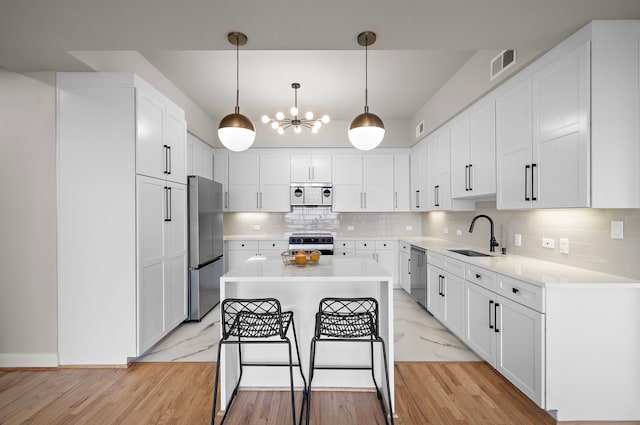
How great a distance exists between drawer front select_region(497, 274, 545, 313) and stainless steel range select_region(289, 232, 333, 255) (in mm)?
3031

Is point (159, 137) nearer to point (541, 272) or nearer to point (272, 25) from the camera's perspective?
point (272, 25)

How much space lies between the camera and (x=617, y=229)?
2082 mm

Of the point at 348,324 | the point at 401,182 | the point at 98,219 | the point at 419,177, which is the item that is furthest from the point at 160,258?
the point at 401,182

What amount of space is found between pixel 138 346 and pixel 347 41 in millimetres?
2879

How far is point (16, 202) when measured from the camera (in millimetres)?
2607

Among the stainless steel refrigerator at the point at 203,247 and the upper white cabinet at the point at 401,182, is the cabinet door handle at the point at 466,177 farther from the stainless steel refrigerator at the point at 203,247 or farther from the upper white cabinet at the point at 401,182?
the stainless steel refrigerator at the point at 203,247

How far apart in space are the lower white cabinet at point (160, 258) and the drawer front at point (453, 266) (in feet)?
→ 9.23

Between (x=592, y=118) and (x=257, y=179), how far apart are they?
177 inches

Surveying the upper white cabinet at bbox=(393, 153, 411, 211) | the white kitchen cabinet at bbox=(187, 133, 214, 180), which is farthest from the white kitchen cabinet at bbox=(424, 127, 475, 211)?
the white kitchen cabinet at bbox=(187, 133, 214, 180)

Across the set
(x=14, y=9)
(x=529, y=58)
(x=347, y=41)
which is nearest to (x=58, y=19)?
(x=14, y=9)

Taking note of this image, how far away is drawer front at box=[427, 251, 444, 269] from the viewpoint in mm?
3439

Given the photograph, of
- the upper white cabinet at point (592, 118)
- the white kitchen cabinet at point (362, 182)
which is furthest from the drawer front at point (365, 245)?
the upper white cabinet at point (592, 118)

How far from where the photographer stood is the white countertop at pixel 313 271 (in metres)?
1.97

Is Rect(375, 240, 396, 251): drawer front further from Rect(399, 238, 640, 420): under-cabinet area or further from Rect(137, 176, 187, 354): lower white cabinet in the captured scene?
Rect(399, 238, 640, 420): under-cabinet area
